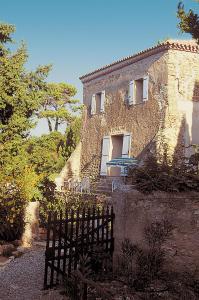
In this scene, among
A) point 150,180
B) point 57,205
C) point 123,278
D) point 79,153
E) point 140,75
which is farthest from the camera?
point 79,153

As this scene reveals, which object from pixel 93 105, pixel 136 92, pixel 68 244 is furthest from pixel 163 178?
pixel 93 105

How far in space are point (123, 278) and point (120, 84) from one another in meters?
13.4

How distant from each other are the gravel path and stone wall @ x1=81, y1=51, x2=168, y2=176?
8832mm

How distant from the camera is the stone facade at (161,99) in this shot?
15164 mm

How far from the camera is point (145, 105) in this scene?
53.7 ft

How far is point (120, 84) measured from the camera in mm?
18109

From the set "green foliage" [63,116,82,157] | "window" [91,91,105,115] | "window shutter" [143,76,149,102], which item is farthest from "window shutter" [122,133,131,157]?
"green foliage" [63,116,82,157]

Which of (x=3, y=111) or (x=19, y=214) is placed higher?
(x=3, y=111)

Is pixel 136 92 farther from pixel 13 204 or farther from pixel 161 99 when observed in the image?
pixel 13 204

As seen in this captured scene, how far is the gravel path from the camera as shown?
6219mm

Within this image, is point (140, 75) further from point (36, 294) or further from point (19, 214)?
point (36, 294)

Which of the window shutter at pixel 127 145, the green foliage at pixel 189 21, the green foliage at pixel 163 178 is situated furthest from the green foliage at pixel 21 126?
the green foliage at pixel 189 21

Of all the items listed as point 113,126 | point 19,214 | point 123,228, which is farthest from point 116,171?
point 123,228

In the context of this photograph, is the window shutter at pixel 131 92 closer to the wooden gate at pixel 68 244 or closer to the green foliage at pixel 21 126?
the green foliage at pixel 21 126
